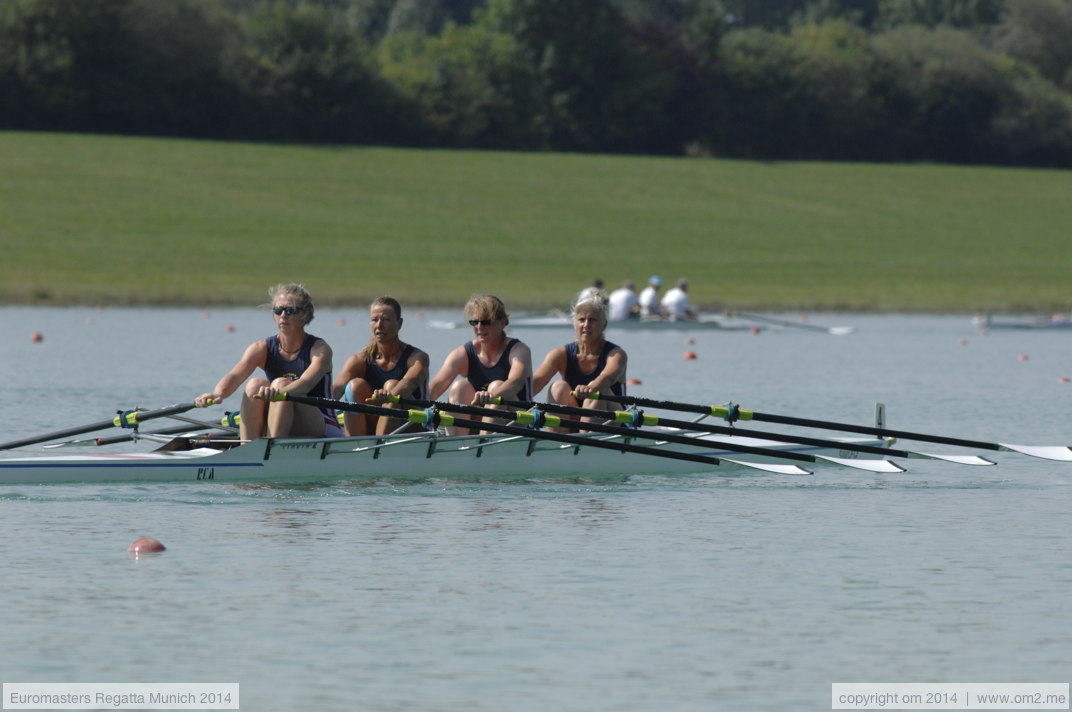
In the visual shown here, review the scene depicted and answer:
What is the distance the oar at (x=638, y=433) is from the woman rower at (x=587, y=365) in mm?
514

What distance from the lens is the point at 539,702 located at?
692cm

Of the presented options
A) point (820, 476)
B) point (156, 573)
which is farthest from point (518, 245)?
point (156, 573)

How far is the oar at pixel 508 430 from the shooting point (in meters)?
12.2

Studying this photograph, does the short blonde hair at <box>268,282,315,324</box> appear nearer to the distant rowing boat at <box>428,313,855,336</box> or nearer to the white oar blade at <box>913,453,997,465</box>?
the white oar blade at <box>913,453,997,465</box>

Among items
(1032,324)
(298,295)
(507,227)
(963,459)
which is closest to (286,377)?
(298,295)

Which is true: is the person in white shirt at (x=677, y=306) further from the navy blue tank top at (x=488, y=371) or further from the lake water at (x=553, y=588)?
the navy blue tank top at (x=488, y=371)

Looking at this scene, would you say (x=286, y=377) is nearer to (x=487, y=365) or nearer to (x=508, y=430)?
(x=508, y=430)

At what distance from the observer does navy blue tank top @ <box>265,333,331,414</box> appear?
1246cm

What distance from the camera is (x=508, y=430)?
12.7 metres

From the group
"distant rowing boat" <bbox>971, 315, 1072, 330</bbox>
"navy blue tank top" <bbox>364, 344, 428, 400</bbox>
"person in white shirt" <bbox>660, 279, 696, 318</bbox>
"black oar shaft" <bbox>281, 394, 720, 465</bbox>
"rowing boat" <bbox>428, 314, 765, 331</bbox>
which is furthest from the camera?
"distant rowing boat" <bbox>971, 315, 1072, 330</bbox>

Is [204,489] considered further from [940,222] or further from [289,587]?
[940,222]

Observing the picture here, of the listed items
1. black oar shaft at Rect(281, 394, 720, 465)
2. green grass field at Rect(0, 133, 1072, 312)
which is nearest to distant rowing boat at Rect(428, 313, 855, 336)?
green grass field at Rect(0, 133, 1072, 312)

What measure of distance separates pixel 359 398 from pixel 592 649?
5.67 meters

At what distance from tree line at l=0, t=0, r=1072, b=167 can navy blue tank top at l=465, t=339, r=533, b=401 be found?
58.4 meters
